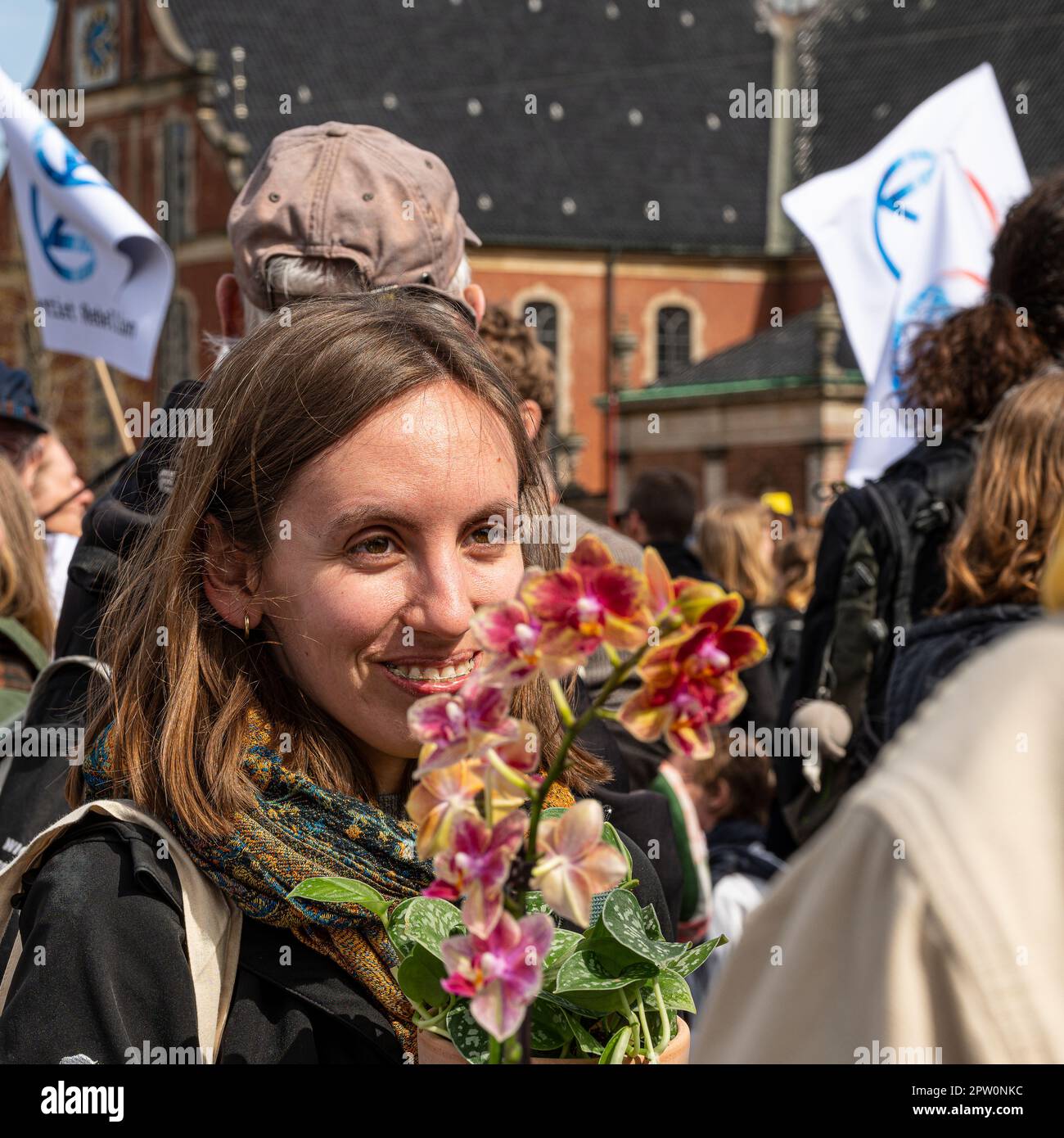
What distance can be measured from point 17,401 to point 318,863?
4122 millimetres

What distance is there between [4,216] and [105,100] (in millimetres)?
4044

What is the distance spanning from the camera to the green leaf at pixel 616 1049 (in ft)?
5.24

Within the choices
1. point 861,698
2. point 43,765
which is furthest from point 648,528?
point 43,765

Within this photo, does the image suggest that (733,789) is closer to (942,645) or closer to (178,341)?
(942,645)

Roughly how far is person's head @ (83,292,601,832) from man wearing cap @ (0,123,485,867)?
25.6 inches

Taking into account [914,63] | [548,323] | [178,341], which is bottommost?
[178,341]

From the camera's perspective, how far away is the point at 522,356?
420 centimetres

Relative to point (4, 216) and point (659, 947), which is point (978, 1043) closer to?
point (659, 947)

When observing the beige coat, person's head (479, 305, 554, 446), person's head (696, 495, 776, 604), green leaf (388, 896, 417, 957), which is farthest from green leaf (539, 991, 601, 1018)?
person's head (696, 495, 776, 604)

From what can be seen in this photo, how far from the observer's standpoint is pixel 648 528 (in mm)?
7531

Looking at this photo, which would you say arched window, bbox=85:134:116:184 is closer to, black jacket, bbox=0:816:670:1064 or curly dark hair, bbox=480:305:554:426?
curly dark hair, bbox=480:305:554:426

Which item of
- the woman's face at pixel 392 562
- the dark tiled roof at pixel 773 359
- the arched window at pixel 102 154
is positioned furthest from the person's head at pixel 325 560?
the arched window at pixel 102 154

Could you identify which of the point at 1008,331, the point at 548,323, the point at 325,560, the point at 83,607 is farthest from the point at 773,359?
the point at 325,560

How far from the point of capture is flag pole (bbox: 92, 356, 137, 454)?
595 centimetres
